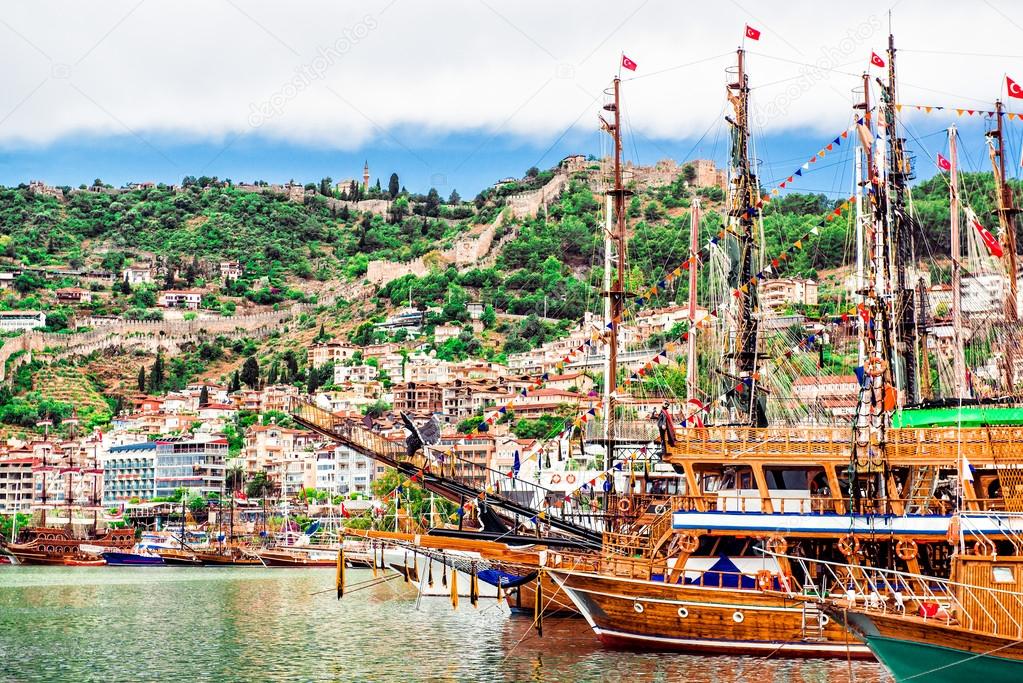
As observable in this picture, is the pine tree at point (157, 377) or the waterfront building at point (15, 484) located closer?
the waterfront building at point (15, 484)

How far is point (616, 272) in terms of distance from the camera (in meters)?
39.7

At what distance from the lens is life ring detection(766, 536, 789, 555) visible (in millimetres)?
27719

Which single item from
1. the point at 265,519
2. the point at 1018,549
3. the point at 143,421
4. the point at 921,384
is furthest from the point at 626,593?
the point at 143,421

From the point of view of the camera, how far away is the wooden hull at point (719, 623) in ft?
89.6

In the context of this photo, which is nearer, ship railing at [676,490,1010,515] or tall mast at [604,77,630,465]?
ship railing at [676,490,1010,515]

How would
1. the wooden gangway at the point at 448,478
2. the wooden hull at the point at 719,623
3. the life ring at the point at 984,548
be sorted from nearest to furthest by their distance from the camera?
the life ring at the point at 984,548, the wooden hull at the point at 719,623, the wooden gangway at the point at 448,478

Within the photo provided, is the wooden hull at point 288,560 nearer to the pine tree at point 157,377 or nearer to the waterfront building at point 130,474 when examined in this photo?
the waterfront building at point 130,474

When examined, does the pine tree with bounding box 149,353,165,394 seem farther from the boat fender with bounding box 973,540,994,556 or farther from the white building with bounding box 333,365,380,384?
the boat fender with bounding box 973,540,994,556

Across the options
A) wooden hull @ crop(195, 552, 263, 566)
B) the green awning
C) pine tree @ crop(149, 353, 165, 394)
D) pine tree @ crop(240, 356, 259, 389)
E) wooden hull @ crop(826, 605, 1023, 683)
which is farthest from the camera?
pine tree @ crop(149, 353, 165, 394)

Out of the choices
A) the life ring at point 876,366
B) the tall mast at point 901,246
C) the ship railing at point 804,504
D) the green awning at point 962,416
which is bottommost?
the ship railing at point 804,504

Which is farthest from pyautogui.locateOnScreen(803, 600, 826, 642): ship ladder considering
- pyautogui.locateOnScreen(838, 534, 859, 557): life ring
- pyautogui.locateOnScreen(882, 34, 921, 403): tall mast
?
pyautogui.locateOnScreen(882, 34, 921, 403): tall mast

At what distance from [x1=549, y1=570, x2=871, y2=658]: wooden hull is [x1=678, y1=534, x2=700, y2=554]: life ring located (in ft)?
3.09

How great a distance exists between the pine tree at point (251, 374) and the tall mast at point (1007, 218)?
431 feet

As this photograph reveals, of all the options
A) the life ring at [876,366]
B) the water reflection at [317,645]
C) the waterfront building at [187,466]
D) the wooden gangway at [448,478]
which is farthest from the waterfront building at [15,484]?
the life ring at [876,366]
